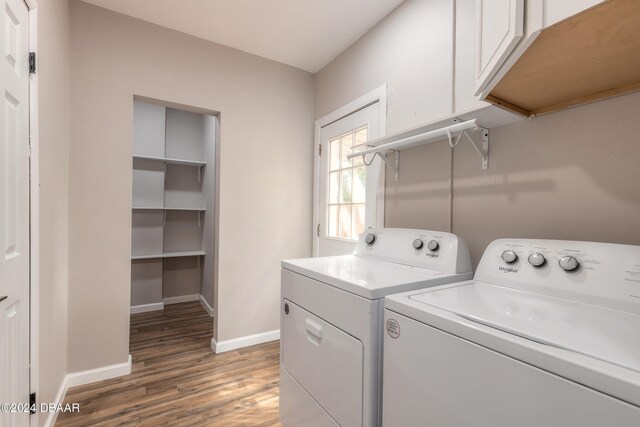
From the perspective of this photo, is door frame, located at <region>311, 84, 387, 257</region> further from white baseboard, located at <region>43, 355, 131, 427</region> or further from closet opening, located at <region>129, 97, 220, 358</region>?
white baseboard, located at <region>43, 355, 131, 427</region>

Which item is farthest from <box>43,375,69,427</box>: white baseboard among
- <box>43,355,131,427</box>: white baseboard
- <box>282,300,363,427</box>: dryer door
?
<box>282,300,363,427</box>: dryer door

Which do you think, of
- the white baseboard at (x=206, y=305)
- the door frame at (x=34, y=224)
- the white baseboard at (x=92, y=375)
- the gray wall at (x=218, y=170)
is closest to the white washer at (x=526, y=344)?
the door frame at (x=34, y=224)

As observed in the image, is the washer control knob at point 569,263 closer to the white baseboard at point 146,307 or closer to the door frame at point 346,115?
the door frame at point 346,115

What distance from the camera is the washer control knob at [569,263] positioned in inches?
35.4

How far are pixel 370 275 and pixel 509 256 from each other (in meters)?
0.52

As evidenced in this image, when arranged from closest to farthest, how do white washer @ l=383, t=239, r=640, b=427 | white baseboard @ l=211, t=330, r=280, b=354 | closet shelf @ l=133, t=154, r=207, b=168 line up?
white washer @ l=383, t=239, r=640, b=427, white baseboard @ l=211, t=330, r=280, b=354, closet shelf @ l=133, t=154, r=207, b=168

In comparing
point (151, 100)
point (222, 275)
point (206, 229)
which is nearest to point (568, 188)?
point (222, 275)

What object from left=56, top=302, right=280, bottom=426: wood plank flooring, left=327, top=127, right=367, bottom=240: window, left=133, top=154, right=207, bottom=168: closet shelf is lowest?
left=56, top=302, right=280, bottom=426: wood plank flooring

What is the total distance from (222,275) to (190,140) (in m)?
2.17

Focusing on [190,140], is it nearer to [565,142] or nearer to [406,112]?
[406,112]

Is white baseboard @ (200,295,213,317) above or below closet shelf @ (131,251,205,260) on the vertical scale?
below

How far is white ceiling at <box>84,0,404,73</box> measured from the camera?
1923 millimetres

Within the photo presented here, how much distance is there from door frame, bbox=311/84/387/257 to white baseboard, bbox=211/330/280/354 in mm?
850

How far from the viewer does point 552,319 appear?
731mm
